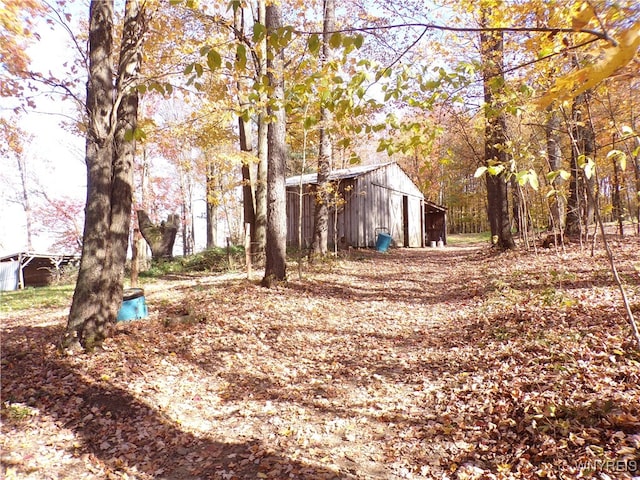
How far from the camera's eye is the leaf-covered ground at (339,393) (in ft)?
9.39

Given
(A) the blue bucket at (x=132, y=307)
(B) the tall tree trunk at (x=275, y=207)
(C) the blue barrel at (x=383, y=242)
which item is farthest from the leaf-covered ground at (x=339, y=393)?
(C) the blue barrel at (x=383, y=242)

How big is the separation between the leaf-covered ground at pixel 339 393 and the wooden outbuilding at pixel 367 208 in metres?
11.2

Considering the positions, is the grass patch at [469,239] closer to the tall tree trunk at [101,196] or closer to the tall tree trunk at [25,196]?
the tall tree trunk at [101,196]

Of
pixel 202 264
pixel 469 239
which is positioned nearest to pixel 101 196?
pixel 202 264

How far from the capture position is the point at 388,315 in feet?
23.2

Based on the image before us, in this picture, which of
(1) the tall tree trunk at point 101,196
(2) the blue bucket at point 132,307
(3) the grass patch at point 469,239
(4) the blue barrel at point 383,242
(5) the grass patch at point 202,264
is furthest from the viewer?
(3) the grass patch at point 469,239

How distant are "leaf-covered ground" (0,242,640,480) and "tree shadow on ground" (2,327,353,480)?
0.02 meters

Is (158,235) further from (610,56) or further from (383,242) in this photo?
(610,56)

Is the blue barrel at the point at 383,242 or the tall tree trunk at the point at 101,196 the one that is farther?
the blue barrel at the point at 383,242

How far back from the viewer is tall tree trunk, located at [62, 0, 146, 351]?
5.04m

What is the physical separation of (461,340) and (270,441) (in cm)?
326

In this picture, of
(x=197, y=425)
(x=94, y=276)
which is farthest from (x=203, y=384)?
(x=94, y=276)

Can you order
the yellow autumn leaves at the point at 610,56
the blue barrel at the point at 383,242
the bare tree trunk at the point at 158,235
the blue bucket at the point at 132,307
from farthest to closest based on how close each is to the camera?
1. the blue barrel at the point at 383,242
2. the bare tree trunk at the point at 158,235
3. the blue bucket at the point at 132,307
4. the yellow autumn leaves at the point at 610,56

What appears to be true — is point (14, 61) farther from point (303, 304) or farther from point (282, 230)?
point (303, 304)
